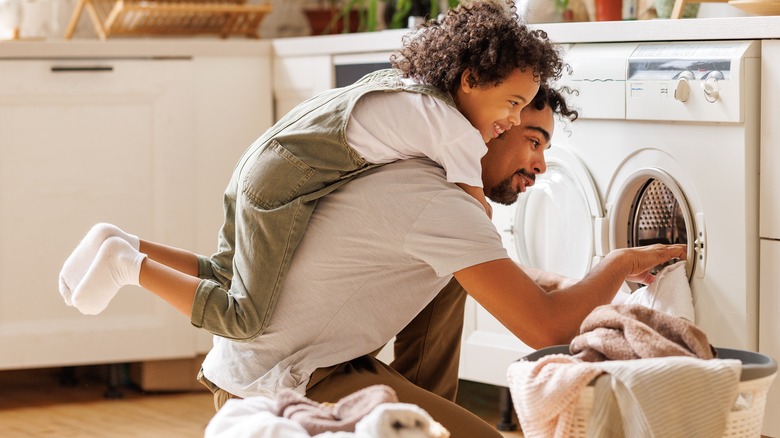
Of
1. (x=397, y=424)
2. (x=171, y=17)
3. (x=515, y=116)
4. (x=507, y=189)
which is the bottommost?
(x=397, y=424)

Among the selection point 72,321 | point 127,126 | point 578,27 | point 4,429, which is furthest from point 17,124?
point 578,27

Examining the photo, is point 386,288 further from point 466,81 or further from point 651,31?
point 651,31

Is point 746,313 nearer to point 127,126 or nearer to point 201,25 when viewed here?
point 127,126

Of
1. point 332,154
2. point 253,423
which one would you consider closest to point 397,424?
point 253,423

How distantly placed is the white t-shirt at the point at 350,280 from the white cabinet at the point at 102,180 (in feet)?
3.84

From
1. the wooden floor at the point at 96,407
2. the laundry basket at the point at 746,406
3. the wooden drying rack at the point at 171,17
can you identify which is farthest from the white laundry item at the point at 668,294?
the wooden drying rack at the point at 171,17

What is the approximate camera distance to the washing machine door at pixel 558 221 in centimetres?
213

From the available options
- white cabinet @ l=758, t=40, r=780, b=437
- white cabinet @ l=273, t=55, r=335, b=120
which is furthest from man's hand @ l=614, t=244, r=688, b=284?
white cabinet @ l=273, t=55, r=335, b=120

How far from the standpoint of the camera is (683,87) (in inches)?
74.7

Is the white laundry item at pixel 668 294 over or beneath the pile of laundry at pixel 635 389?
over

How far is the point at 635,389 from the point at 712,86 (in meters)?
0.78

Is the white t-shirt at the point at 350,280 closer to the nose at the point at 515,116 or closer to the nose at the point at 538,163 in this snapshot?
the nose at the point at 515,116

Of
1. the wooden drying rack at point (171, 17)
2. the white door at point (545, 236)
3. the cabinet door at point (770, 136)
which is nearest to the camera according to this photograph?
the cabinet door at point (770, 136)

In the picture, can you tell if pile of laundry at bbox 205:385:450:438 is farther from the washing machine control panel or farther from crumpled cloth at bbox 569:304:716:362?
the washing machine control panel
